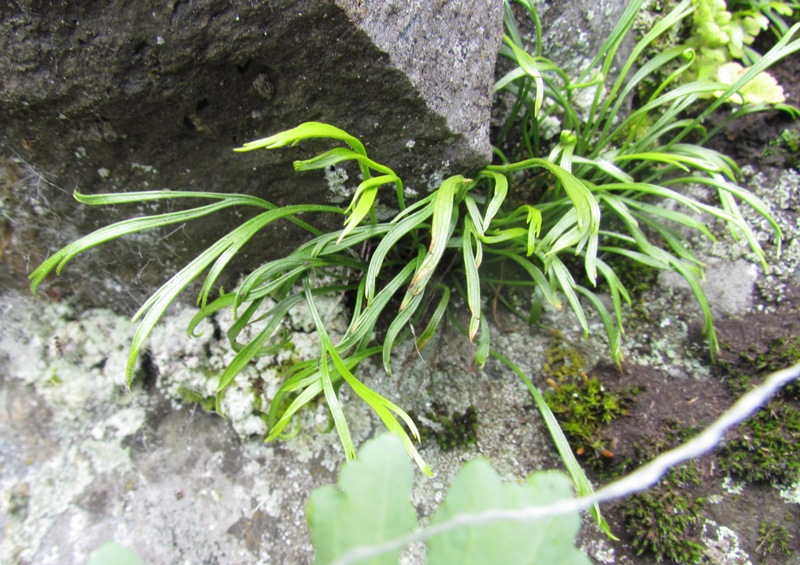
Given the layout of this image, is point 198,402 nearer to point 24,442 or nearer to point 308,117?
point 24,442

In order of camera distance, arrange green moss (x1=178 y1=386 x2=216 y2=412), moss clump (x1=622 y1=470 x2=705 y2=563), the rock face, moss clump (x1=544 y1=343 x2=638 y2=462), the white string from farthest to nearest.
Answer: green moss (x1=178 y1=386 x2=216 y2=412) → moss clump (x1=544 y1=343 x2=638 y2=462) → moss clump (x1=622 y1=470 x2=705 y2=563) → the rock face → the white string

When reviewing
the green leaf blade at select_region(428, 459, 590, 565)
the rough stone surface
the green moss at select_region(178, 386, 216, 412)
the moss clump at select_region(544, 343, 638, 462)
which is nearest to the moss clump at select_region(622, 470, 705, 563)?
the moss clump at select_region(544, 343, 638, 462)

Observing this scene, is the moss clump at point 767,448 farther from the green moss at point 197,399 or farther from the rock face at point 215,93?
the green moss at point 197,399

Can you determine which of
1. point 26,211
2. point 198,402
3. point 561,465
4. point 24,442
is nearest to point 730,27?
point 561,465

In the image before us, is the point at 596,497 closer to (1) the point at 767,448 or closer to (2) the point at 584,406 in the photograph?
(2) the point at 584,406

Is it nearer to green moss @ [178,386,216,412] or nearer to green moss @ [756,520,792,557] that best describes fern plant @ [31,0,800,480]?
green moss @ [178,386,216,412]

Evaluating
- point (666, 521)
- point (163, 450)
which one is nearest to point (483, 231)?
point (666, 521)

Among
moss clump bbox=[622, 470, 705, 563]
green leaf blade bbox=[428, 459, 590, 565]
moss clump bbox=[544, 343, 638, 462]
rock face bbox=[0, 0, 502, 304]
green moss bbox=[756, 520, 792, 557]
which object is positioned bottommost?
green moss bbox=[756, 520, 792, 557]
